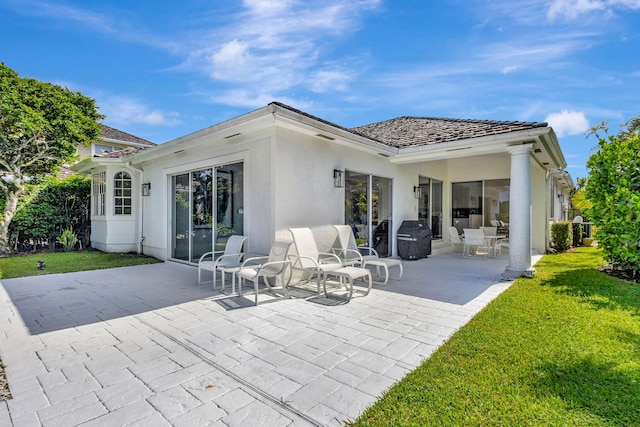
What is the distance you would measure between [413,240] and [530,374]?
6973 mm

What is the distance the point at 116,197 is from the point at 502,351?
40.9 feet

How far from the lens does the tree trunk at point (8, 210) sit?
430 inches

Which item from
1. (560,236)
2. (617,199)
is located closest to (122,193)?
(617,199)

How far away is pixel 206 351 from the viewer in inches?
137

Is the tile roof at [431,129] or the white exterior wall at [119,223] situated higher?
the tile roof at [431,129]

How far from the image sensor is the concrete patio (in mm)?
2439

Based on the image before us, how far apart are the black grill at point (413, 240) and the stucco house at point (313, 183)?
26 cm

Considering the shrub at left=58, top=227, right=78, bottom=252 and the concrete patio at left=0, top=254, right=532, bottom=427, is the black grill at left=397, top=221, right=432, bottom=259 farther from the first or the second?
the shrub at left=58, top=227, right=78, bottom=252

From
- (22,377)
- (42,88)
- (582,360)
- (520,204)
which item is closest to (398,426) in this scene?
(582,360)

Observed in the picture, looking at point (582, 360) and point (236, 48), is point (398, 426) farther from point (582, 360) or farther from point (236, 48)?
point (236, 48)

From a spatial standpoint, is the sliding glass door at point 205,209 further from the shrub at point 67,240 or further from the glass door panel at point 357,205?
the shrub at point 67,240

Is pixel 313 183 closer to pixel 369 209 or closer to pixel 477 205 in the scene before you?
pixel 369 209


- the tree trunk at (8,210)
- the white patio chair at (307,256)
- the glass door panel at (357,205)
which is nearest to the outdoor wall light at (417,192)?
the glass door panel at (357,205)

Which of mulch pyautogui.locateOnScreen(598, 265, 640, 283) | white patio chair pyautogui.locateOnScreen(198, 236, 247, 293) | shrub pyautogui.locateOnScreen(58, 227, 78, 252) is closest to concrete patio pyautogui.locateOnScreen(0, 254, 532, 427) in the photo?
white patio chair pyautogui.locateOnScreen(198, 236, 247, 293)
